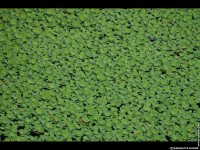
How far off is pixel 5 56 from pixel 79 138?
1029mm

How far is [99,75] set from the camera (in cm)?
216

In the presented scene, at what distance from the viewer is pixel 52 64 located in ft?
7.08

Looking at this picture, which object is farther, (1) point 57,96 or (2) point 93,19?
(2) point 93,19

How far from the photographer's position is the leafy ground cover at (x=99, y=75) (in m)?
2.00

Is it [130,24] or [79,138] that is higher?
[130,24]

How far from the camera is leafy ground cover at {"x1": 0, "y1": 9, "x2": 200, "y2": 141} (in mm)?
1999

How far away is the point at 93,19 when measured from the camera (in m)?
2.36

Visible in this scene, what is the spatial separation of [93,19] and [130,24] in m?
0.39

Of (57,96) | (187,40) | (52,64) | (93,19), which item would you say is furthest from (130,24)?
(57,96)

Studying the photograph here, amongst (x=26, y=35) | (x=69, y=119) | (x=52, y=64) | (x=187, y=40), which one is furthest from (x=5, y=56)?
(x=187, y=40)
